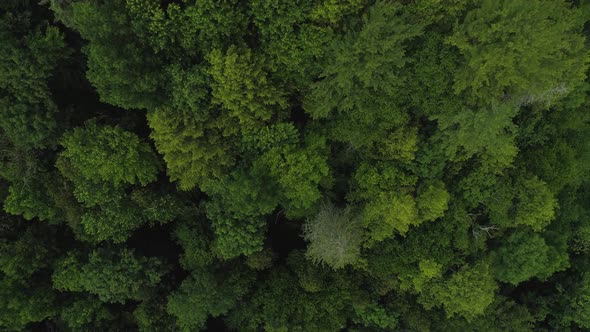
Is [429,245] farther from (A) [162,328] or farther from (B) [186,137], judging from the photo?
(A) [162,328]

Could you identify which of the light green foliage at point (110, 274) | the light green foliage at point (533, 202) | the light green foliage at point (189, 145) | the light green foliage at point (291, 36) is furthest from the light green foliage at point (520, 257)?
the light green foliage at point (110, 274)

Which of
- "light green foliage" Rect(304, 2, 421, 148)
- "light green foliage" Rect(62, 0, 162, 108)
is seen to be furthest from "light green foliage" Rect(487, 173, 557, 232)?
"light green foliage" Rect(62, 0, 162, 108)

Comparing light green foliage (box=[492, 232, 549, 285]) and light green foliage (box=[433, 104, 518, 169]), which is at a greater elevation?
light green foliage (box=[433, 104, 518, 169])

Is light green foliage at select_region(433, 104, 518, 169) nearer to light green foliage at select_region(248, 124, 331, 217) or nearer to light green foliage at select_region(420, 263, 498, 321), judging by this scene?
light green foliage at select_region(420, 263, 498, 321)

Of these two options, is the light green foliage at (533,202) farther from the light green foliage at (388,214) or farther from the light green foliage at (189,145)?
the light green foliage at (189,145)

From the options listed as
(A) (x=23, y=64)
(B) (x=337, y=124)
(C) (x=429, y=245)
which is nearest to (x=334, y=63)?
(B) (x=337, y=124)

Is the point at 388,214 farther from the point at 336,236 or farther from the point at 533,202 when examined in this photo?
the point at 533,202
